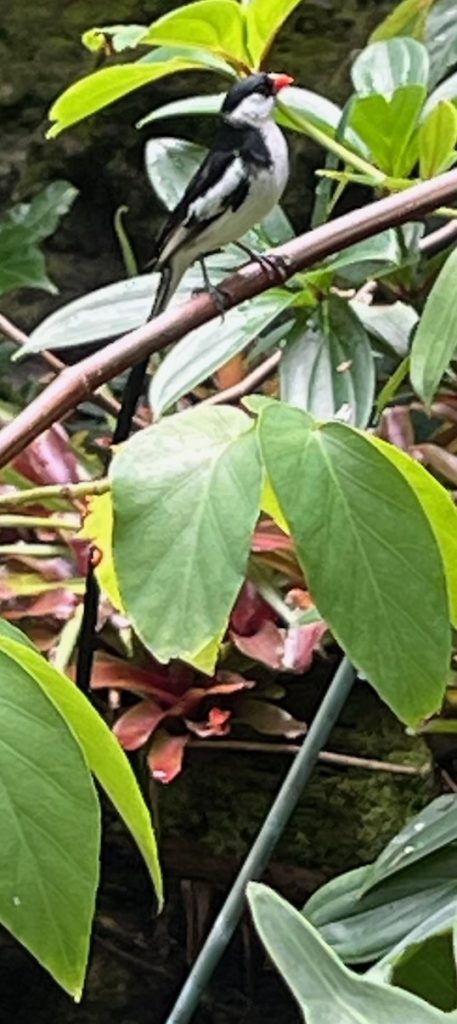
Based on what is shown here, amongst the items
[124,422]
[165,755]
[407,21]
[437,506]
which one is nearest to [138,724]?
[165,755]

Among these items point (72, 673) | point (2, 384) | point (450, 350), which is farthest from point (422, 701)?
point (2, 384)

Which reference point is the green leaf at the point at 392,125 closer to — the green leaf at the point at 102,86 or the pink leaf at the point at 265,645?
the green leaf at the point at 102,86

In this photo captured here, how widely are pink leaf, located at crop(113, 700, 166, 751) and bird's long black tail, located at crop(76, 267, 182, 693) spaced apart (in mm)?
199

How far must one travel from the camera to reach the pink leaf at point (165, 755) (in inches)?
35.8

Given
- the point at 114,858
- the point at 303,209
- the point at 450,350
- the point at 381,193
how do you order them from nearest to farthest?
the point at 450,350 → the point at 381,193 → the point at 114,858 → the point at 303,209

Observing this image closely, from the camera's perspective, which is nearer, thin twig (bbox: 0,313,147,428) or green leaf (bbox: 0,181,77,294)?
thin twig (bbox: 0,313,147,428)

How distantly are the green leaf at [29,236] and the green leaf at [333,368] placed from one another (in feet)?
2.13

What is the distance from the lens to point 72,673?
0.96 metres

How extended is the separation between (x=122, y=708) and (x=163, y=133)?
37.5 inches

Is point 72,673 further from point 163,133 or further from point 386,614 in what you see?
point 163,133

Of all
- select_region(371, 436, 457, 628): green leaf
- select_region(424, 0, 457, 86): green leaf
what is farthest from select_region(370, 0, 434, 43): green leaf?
select_region(371, 436, 457, 628): green leaf

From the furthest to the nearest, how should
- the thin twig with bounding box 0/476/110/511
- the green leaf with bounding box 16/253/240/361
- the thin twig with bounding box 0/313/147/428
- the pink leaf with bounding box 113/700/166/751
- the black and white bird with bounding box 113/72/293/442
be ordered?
1. the thin twig with bounding box 0/313/147/428
2. the pink leaf with bounding box 113/700/166/751
3. the black and white bird with bounding box 113/72/293/442
4. the green leaf with bounding box 16/253/240/361
5. the thin twig with bounding box 0/476/110/511

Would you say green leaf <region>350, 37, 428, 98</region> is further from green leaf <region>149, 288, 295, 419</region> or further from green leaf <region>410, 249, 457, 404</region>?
green leaf <region>410, 249, 457, 404</region>

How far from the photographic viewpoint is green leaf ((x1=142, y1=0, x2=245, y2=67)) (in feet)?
1.39
